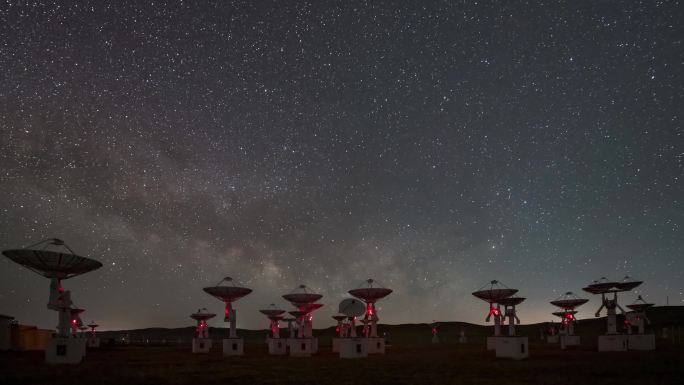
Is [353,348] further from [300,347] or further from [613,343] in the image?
[613,343]

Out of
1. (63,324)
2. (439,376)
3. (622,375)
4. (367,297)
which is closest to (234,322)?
(367,297)

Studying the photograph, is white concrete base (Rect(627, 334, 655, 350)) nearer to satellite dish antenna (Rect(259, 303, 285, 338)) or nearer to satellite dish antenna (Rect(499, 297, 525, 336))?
satellite dish antenna (Rect(499, 297, 525, 336))

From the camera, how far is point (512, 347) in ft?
143

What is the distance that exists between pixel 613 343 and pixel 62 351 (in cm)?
4859

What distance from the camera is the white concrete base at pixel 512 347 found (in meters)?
43.2

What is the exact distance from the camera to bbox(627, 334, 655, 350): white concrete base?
168 ft

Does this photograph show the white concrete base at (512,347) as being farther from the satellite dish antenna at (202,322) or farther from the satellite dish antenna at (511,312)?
the satellite dish antenna at (202,322)

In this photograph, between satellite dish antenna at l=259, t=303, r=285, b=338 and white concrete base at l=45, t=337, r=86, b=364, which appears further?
satellite dish antenna at l=259, t=303, r=285, b=338

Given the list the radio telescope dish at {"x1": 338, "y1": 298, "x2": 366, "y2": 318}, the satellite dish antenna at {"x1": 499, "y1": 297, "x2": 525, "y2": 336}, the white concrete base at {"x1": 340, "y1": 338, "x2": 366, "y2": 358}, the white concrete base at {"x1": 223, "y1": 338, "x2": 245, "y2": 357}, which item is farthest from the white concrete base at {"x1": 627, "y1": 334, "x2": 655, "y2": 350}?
the white concrete base at {"x1": 223, "y1": 338, "x2": 245, "y2": 357}

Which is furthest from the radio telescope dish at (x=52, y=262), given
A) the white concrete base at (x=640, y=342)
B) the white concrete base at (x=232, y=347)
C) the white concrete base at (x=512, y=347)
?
the white concrete base at (x=640, y=342)

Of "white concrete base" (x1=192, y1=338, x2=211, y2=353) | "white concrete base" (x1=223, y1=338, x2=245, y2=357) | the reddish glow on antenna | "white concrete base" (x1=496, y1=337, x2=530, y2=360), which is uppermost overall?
the reddish glow on antenna

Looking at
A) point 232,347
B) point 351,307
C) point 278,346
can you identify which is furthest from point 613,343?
point 232,347

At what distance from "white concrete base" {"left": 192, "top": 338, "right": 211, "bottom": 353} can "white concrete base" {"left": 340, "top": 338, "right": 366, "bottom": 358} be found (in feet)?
87.6

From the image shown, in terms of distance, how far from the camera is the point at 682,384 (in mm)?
23188
